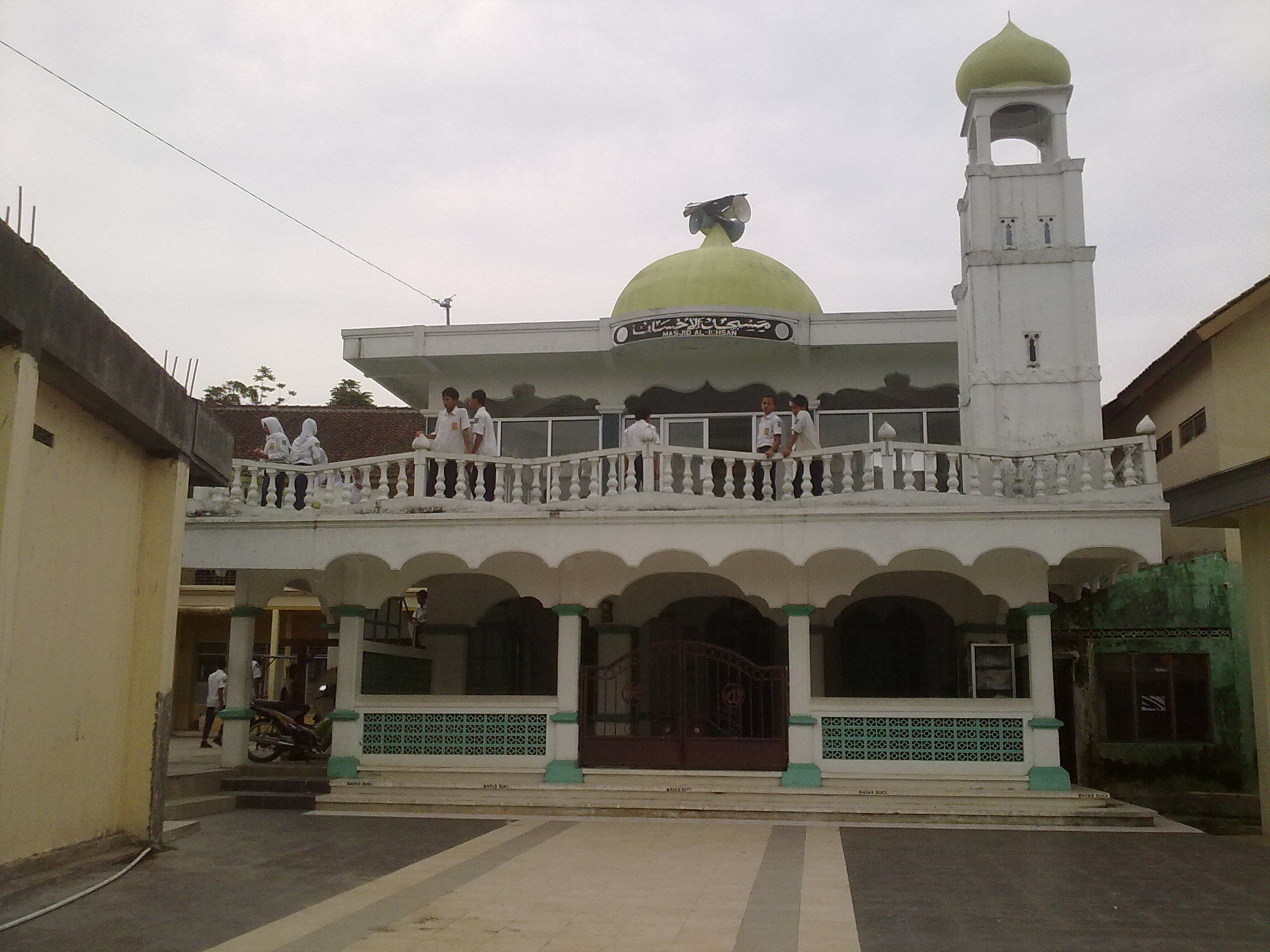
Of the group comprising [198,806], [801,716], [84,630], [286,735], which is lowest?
[198,806]

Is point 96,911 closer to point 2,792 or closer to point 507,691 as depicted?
point 2,792

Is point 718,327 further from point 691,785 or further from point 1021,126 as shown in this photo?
point 691,785

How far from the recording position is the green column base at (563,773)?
12602 millimetres

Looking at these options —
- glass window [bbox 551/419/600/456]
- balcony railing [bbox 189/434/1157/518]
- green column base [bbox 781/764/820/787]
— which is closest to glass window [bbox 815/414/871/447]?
balcony railing [bbox 189/434/1157/518]

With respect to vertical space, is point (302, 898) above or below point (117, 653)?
below

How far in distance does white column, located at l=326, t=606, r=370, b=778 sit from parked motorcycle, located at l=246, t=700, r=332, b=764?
3.41 feet

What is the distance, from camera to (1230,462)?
14.2 m

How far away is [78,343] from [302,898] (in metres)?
3.63

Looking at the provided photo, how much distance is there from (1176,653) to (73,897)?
1293 cm

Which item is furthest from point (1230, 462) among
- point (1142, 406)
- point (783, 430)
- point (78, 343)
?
point (78, 343)

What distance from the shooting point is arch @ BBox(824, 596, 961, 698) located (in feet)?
49.5

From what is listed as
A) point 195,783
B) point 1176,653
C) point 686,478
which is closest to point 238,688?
point 195,783

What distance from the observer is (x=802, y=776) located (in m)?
12.3

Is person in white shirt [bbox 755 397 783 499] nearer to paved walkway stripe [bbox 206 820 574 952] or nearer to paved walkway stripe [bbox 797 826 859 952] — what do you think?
paved walkway stripe [bbox 797 826 859 952]
